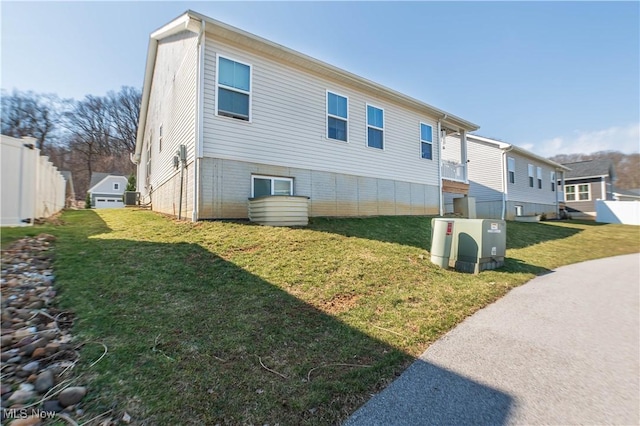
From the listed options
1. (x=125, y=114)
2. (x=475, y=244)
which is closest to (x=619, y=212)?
(x=475, y=244)

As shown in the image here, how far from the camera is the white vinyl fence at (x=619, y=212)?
20.8 meters

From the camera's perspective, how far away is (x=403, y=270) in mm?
5352

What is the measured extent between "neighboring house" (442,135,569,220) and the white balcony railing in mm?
3079

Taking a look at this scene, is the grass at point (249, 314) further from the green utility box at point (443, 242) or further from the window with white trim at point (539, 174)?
the window with white trim at point (539, 174)

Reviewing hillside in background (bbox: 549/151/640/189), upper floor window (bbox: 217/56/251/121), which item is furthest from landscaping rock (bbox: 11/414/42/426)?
hillside in background (bbox: 549/151/640/189)

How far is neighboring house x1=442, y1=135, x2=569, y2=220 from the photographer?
60.6 ft

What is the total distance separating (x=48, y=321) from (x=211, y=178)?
16.6 feet

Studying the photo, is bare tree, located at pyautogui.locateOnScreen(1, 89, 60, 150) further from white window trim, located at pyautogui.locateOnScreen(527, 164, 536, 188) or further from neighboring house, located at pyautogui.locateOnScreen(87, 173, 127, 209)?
white window trim, located at pyautogui.locateOnScreen(527, 164, 536, 188)

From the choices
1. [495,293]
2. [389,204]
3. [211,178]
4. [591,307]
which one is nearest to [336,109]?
[389,204]

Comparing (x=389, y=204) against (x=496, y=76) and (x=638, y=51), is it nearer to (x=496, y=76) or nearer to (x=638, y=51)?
(x=496, y=76)

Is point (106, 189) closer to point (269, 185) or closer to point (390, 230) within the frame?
point (269, 185)

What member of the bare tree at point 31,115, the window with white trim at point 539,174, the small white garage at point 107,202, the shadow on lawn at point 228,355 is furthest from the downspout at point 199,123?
the bare tree at point 31,115

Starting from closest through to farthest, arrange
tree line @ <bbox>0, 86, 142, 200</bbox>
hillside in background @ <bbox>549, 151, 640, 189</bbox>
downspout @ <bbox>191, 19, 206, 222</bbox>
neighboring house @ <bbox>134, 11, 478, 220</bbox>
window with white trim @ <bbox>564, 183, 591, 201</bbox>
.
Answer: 1. downspout @ <bbox>191, 19, 206, 222</bbox>
2. neighboring house @ <bbox>134, 11, 478, 220</bbox>
3. window with white trim @ <bbox>564, 183, 591, 201</bbox>
4. tree line @ <bbox>0, 86, 142, 200</bbox>
5. hillside in background @ <bbox>549, 151, 640, 189</bbox>

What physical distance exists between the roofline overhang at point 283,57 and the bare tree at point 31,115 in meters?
31.0
